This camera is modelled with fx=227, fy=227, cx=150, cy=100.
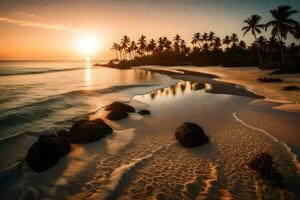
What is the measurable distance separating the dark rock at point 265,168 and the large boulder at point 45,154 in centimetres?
720

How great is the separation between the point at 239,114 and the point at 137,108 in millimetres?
7844

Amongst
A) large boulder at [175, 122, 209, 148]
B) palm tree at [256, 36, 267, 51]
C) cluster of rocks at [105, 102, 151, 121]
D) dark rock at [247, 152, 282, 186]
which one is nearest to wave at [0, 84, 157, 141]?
cluster of rocks at [105, 102, 151, 121]

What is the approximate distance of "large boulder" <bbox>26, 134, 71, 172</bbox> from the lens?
27.5 ft

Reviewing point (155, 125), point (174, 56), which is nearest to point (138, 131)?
point (155, 125)

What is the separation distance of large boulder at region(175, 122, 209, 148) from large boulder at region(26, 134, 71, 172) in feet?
16.8

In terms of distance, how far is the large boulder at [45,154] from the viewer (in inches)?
330

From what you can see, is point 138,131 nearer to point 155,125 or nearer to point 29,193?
point 155,125

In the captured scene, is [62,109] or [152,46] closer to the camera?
[62,109]

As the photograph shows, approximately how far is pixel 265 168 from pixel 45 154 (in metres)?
7.79

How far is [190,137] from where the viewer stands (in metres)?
10.0

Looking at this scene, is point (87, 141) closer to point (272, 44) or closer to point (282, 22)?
point (282, 22)

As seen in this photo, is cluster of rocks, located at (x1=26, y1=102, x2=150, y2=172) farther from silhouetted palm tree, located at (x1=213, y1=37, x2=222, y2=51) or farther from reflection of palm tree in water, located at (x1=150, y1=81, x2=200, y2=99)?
silhouetted palm tree, located at (x1=213, y1=37, x2=222, y2=51)

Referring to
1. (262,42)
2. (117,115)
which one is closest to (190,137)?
(117,115)

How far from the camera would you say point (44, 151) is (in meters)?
8.69
